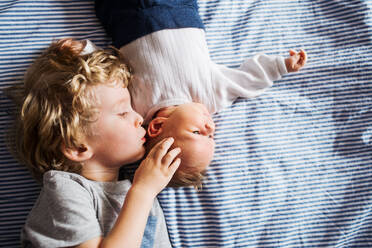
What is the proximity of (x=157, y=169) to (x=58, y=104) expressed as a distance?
33 centimetres

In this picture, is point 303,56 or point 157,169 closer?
point 157,169

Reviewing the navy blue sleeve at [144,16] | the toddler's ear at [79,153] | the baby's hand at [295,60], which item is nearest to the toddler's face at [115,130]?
the toddler's ear at [79,153]

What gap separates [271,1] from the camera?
1195 millimetres

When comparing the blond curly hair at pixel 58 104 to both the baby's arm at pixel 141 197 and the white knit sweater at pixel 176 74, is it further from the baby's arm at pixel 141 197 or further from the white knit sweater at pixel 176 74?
the baby's arm at pixel 141 197

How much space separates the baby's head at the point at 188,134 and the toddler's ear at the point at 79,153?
0.19 meters

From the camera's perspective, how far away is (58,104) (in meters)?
0.89

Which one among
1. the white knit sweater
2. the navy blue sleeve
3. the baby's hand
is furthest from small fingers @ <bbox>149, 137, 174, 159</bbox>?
the baby's hand

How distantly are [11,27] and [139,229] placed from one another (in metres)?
0.77

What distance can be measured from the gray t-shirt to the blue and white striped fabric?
155 mm

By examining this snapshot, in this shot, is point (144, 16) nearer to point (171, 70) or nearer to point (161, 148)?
point (171, 70)

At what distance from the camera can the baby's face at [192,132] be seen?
0.94 meters

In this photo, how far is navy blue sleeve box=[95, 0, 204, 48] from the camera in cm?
101

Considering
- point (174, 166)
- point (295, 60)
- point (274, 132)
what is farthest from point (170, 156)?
point (295, 60)

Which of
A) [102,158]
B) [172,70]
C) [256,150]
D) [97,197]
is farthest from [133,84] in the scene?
[256,150]
